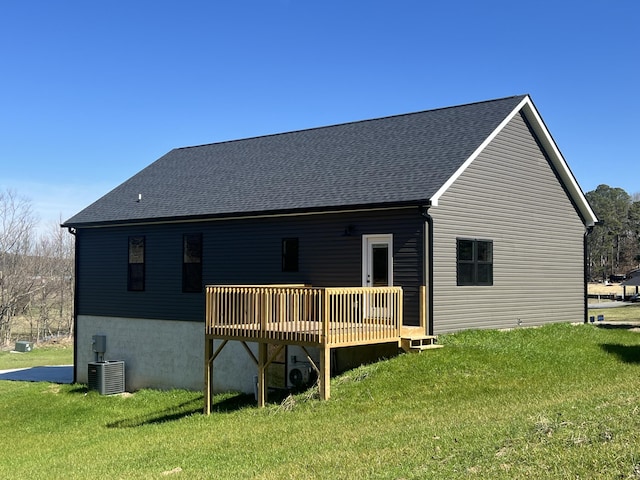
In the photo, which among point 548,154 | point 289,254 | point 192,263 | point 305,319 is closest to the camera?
point 305,319

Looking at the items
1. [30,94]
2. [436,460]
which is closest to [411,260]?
[436,460]

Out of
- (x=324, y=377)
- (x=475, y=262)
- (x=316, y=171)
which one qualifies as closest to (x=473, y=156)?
(x=475, y=262)

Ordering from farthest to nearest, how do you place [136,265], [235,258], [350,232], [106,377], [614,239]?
[614,239] → [136,265] → [106,377] → [235,258] → [350,232]

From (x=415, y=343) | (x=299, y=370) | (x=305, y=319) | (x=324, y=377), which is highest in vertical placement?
(x=305, y=319)

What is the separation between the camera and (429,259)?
1667 cm

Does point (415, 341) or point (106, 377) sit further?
point (106, 377)

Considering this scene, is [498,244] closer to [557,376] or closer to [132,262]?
[557,376]

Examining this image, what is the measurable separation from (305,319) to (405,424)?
4610 mm

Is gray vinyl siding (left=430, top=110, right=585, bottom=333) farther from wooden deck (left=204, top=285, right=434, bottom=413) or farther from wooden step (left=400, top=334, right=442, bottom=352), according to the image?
wooden deck (left=204, top=285, right=434, bottom=413)

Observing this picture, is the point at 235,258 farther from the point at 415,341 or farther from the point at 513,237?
the point at 513,237

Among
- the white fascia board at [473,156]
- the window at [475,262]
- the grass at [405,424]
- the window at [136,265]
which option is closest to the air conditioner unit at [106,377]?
the grass at [405,424]

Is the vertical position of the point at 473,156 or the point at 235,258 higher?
the point at 473,156

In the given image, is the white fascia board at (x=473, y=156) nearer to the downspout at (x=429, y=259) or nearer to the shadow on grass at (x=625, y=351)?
the downspout at (x=429, y=259)

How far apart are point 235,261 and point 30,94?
42.2 feet
